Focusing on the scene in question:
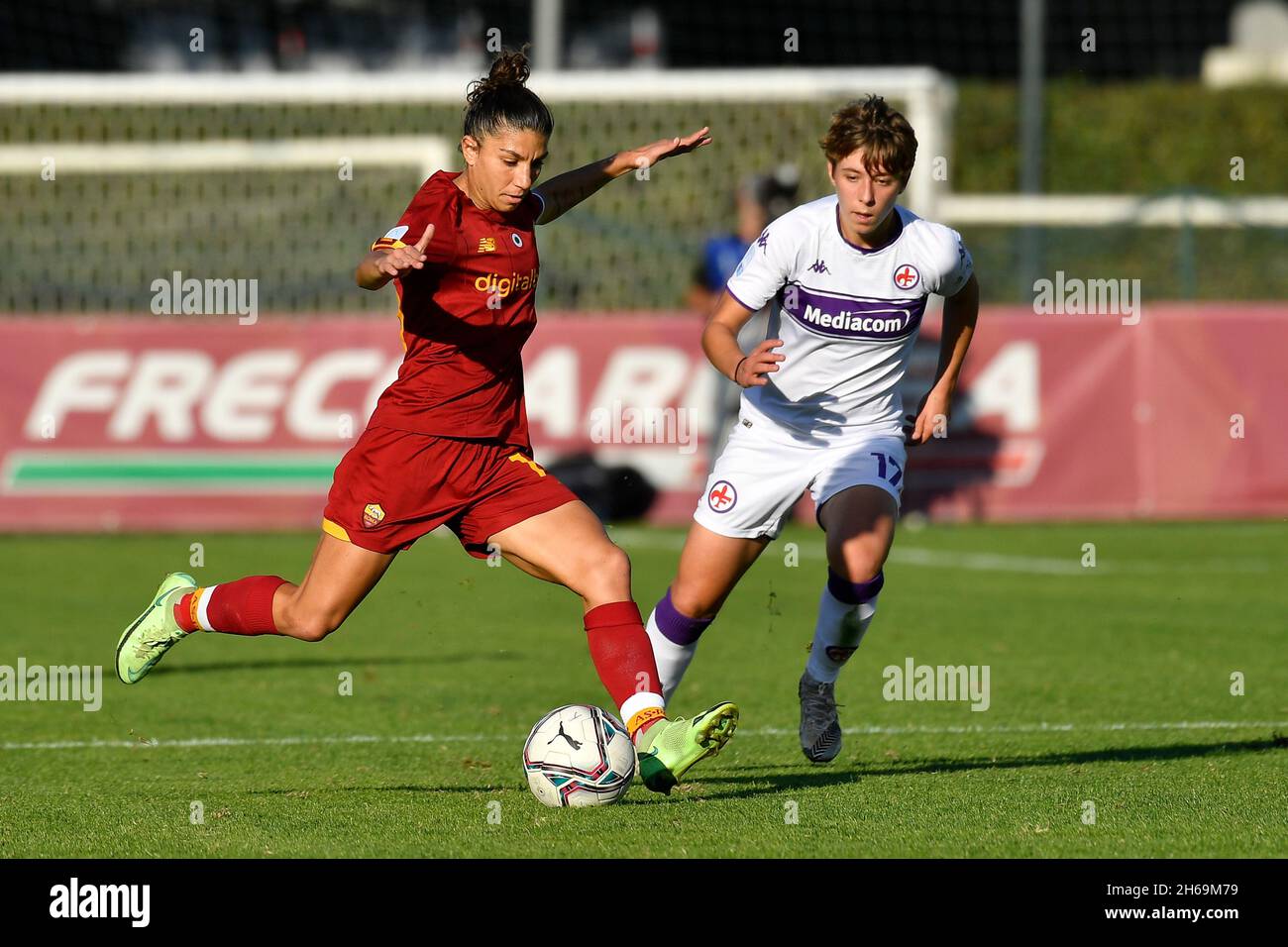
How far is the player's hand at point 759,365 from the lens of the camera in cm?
597

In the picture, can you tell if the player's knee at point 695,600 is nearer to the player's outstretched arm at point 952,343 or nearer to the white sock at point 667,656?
the white sock at point 667,656

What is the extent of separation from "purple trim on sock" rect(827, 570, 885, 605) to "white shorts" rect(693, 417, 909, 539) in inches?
11.1

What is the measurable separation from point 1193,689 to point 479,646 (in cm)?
369

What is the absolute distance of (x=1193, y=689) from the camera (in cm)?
859

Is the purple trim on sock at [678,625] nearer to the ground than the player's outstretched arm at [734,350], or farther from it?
nearer to the ground

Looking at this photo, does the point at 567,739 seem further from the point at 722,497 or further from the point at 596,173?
the point at 596,173

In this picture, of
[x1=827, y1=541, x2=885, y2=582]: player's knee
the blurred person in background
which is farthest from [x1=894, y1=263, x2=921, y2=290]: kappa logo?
the blurred person in background

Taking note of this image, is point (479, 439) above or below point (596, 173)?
below

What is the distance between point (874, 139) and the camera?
6.29 metres

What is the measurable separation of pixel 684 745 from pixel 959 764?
153 centimetres

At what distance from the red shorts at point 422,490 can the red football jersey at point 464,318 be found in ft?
0.21

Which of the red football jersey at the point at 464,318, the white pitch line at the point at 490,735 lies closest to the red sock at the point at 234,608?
the red football jersey at the point at 464,318

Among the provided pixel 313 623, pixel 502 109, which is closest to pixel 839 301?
pixel 502 109
